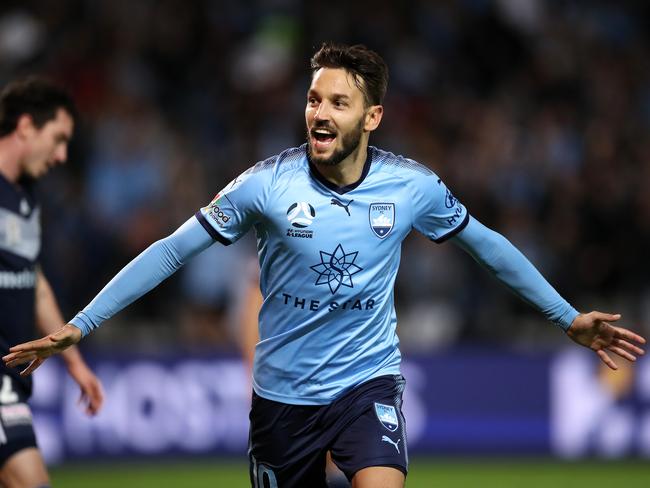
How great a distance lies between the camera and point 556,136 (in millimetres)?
13805

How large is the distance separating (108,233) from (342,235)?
724 cm

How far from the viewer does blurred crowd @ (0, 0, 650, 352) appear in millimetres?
12359

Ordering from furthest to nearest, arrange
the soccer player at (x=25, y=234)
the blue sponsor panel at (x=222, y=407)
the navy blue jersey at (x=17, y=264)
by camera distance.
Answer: the blue sponsor panel at (x=222, y=407) < the navy blue jersey at (x=17, y=264) < the soccer player at (x=25, y=234)

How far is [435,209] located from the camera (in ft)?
18.5

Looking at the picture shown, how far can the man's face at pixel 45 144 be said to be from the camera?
650cm

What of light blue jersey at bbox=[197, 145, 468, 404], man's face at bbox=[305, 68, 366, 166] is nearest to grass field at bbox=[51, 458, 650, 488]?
light blue jersey at bbox=[197, 145, 468, 404]

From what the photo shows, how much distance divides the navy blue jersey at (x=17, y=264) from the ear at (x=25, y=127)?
26cm

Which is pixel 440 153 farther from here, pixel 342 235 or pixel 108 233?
pixel 342 235

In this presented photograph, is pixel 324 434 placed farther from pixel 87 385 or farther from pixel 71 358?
pixel 71 358

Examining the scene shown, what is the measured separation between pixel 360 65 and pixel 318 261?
87 centimetres

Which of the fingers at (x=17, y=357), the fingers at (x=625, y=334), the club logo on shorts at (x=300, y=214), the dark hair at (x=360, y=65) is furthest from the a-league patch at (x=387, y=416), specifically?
the fingers at (x=17, y=357)

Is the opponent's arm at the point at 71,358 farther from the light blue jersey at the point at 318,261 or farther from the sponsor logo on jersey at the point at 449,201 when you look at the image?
the sponsor logo on jersey at the point at 449,201

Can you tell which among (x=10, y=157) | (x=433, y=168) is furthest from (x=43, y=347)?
(x=433, y=168)

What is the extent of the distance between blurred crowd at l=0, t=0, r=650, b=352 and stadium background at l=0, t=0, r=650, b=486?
25 mm
